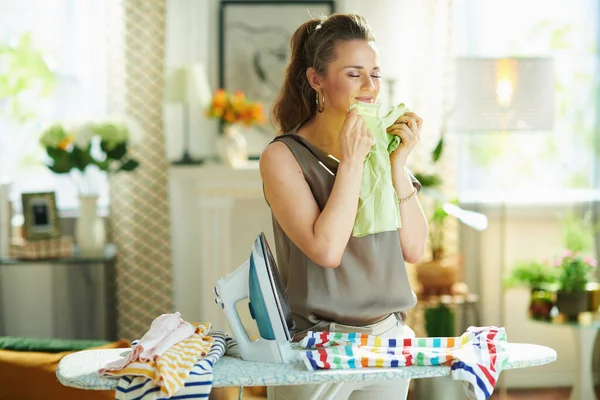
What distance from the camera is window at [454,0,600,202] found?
4.60 m

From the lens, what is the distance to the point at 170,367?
151 centimetres

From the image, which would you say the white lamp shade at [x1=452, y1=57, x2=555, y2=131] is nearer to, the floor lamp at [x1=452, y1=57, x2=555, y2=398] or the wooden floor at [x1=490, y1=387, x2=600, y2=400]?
the floor lamp at [x1=452, y1=57, x2=555, y2=398]

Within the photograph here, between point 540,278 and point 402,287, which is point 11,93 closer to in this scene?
point 540,278

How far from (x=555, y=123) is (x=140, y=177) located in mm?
2192

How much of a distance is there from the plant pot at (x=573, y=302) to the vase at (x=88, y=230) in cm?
215

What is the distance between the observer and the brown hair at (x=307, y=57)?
185cm

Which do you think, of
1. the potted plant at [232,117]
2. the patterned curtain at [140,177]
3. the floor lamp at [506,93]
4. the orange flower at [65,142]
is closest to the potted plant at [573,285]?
the floor lamp at [506,93]

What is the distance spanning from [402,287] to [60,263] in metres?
2.64

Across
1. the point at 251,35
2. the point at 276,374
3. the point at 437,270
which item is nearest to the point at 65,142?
the point at 251,35

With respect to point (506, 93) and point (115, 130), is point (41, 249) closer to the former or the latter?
point (115, 130)

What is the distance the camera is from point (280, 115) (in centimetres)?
204

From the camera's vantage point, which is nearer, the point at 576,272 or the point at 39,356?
the point at 39,356

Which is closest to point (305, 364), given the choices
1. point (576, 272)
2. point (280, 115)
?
point (280, 115)

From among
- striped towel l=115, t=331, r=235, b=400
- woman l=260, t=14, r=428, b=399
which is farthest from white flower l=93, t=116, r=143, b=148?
striped towel l=115, t=331, r=235, b=400
